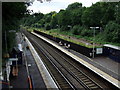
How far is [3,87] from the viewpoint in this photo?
11.6 m

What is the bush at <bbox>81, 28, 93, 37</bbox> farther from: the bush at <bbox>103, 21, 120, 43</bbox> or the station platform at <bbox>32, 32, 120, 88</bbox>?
the station platform at <bbox>32, 32, 120, 88</bbox>

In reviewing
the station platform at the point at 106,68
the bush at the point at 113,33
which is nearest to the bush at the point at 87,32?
the bush at the point at 113,33

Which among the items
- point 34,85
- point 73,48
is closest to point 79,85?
point 34,85

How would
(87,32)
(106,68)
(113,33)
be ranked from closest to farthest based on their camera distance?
(106,68) → (113,33) → (87,32)

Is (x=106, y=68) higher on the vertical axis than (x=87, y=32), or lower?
lower

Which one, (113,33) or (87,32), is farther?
(87,32)

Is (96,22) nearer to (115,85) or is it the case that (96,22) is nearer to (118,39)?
(118,39)

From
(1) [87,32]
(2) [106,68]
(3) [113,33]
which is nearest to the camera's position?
(2) [106,68]

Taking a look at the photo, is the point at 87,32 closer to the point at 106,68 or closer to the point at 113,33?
the point at 113,33

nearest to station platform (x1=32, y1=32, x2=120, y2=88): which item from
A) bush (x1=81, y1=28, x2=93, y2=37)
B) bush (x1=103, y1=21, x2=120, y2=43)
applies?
bush (x1=103, y1=21, x2=120, y2=43)

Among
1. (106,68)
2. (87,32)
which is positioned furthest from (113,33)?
(106,68)

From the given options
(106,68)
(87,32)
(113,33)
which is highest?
(87,32)

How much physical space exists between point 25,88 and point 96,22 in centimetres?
3300

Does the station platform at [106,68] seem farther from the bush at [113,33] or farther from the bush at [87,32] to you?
the bush at [87,32]
